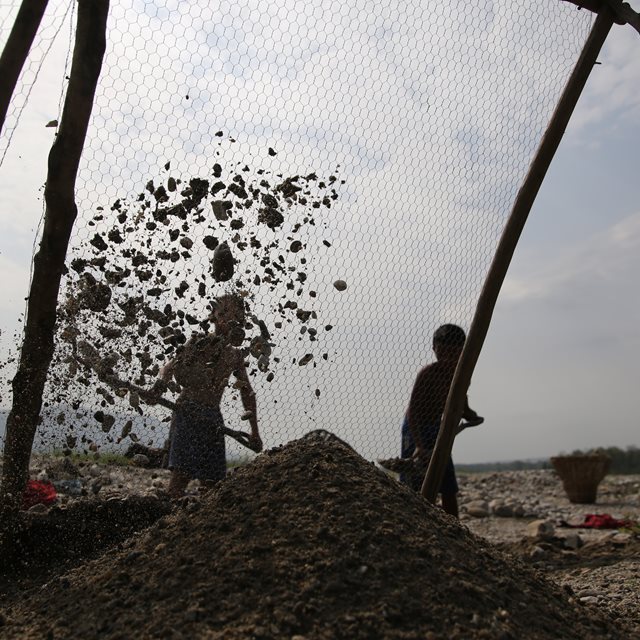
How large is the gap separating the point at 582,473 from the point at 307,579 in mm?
8091

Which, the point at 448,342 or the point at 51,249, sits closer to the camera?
the point at 51,249

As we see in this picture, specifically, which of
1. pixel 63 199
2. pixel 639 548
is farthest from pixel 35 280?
pixel 639 548

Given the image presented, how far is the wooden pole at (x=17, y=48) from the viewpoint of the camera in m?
2.58

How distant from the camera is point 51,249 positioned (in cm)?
283

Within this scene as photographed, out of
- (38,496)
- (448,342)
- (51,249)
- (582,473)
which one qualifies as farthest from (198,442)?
(582,473)

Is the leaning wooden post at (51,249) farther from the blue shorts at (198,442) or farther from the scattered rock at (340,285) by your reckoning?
the scattered rock at (340,285)

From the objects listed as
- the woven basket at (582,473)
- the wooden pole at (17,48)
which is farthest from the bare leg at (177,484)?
the woven basket at (582,473)

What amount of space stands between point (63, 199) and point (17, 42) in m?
0.58

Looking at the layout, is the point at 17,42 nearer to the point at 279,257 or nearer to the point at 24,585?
the point at 279,257

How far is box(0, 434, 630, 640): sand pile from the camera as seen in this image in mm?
1740

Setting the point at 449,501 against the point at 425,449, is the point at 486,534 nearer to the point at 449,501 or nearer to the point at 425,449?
the point at 449,501

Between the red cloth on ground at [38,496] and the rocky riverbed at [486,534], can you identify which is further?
the red cloth on ground at [38,496]

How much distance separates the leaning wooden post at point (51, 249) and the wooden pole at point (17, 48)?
0.17 metres

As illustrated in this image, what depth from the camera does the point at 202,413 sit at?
3484 millimetres
